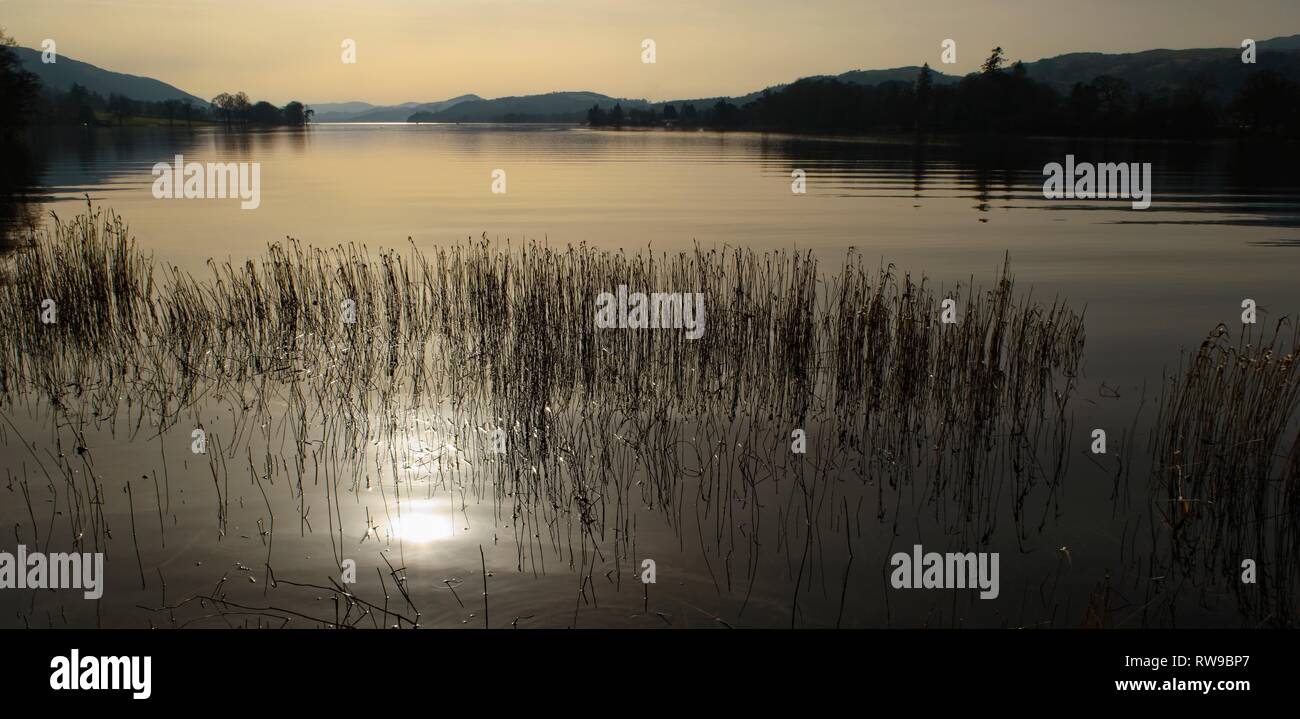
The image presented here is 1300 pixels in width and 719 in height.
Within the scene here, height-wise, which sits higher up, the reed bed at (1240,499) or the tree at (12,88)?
the tree at (12,88)

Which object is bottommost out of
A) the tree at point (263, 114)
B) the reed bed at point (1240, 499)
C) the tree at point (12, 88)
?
the reed bed at point (1240, 499)

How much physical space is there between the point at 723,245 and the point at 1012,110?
101 metres

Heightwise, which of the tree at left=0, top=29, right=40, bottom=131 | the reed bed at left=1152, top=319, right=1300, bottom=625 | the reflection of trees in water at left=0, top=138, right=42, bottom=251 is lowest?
the reed bed at left=1152, top=319, right=1300, bottom=625

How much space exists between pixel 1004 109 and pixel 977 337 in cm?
10826

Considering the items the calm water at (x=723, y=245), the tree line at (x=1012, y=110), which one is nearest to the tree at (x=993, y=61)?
the tree line at (x=1012, y=110)

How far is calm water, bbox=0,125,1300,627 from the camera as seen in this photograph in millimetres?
5711

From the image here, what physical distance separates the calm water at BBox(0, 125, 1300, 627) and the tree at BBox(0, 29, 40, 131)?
17.0m

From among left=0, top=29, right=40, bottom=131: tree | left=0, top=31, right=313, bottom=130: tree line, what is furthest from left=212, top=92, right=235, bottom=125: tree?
left=0, top=29, right=40, bottom=131: tree

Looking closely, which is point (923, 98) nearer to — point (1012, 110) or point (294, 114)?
point (1012, 110)

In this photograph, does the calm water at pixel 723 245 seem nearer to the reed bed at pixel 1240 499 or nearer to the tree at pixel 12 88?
the reed bed at pixel 1240 499

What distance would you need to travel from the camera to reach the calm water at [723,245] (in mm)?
5711

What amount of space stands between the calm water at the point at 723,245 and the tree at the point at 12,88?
17.0 metres

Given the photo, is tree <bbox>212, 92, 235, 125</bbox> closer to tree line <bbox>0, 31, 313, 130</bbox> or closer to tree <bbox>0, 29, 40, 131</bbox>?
tree line <bbox>0, 31, 313, 130</bbox>
